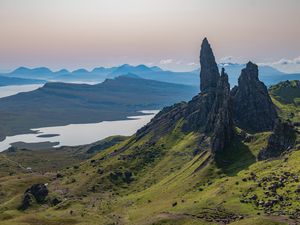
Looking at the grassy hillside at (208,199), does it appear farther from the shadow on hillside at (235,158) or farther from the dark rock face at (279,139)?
the dark rock face at (279,139)

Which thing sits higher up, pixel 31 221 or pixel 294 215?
pixel 294 215

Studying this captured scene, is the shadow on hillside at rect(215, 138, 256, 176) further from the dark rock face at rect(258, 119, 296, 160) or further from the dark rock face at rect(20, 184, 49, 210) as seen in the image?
the dark rock face at rect(20, 184, 49, 210)

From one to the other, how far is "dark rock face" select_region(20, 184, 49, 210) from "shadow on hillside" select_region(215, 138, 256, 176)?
8295 cm

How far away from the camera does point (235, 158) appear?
17388 cm

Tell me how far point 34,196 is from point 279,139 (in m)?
112

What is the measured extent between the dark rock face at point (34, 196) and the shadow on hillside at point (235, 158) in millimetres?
82952

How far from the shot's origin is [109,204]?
172 metres

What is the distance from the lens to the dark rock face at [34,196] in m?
188

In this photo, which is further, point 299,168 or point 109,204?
point 109,204

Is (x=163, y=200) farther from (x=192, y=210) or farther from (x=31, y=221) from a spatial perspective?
(x=31, y=221)

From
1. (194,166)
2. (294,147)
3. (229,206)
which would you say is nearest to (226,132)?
(194,166)

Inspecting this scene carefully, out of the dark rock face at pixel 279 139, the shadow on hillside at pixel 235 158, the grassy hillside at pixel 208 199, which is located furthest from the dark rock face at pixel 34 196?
the dark rock face at pixel 279 139

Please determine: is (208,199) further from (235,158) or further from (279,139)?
(235,158)

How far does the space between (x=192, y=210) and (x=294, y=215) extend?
3196cm
